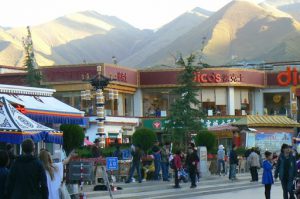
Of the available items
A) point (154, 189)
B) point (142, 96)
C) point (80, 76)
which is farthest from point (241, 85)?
point (154, 189)

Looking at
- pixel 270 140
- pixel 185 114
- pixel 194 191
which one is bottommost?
pixel 194 191

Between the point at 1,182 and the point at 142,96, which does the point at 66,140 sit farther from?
the point at 142,96

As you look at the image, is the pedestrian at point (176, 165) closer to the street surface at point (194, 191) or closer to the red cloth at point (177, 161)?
the red cloth at point (177, 161)

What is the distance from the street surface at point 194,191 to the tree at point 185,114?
1516cm

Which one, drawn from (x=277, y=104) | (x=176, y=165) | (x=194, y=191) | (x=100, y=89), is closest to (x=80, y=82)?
(x=100, y=89)

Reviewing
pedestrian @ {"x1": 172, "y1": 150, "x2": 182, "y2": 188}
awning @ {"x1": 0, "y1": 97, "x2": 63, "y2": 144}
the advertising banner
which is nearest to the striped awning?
the advertising banner

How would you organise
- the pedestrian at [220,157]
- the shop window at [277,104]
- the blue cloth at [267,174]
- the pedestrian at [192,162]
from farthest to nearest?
the shop window at [277,104] → the pedestrian at [220,157] → the pedestrian at [192,162] → the blue cloth at [267,174]

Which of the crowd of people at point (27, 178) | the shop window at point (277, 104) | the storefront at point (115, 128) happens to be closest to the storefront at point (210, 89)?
the shop window at point (277, 104)

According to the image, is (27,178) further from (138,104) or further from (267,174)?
(138,104)

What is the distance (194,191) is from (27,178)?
19.4 metres

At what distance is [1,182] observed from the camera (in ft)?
38.3

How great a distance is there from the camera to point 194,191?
30.2 metres

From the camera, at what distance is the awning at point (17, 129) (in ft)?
70.3

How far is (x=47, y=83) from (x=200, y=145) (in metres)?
21.5
